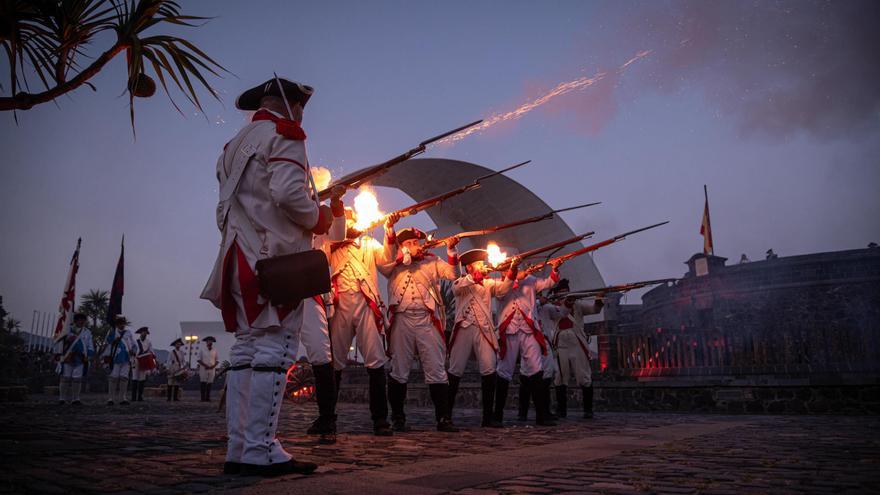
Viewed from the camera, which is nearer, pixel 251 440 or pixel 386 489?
pixel 386 489

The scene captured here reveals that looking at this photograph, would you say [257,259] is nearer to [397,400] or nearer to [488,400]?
[397,400]

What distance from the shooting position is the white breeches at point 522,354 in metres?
7.88

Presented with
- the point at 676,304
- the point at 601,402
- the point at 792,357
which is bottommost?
the point at 601,402

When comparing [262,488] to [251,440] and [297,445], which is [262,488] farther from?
[297,445]

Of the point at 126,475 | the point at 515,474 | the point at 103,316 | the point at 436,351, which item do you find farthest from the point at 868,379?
the point at 103,316

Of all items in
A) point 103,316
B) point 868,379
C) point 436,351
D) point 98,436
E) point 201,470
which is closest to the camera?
point 201,470

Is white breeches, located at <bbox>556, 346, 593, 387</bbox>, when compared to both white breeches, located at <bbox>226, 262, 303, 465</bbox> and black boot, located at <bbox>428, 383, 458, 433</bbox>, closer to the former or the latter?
black boot, located at <bbox>428, 383, 458, 433</bbox>

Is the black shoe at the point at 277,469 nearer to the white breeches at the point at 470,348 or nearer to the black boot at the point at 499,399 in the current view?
the white breeches at the point at 470,348

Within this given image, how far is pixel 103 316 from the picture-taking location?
6284 cm

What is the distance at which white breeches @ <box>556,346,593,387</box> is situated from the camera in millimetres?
10000

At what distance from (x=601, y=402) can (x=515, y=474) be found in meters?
9.21

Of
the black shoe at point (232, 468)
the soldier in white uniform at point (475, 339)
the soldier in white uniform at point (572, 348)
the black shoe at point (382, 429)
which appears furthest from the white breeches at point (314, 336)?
the soldier in white uniform at point (572, 348)

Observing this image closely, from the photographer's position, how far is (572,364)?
10.4 m

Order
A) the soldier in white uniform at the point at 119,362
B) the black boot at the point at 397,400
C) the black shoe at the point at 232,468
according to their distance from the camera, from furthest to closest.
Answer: the soldier in white uniform at the point at 119,362, the black boot at the point at 397,400, the black shoe at the point at 232,468
